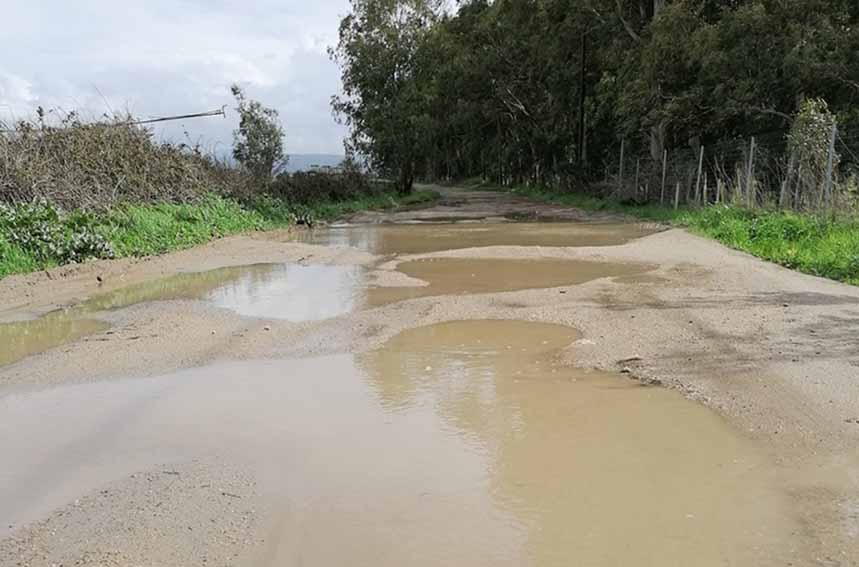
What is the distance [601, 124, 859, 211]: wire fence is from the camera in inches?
542

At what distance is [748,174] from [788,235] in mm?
4536

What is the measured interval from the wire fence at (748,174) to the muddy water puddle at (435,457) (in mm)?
9784

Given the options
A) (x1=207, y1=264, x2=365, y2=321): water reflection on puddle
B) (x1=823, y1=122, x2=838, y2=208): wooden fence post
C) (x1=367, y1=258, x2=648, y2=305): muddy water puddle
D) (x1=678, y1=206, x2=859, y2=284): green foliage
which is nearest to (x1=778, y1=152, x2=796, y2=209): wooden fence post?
(x1=678, y1=206, x2=859, y2=284): green foliage

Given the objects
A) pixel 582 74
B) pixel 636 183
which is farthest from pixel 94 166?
pixel 582 74

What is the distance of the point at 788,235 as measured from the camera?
1308 cm

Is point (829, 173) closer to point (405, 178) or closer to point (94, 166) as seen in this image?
point (94, 166)

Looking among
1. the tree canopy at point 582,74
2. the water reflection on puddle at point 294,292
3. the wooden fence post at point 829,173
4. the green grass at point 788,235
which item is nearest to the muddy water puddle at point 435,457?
the water reflection on puddle at point 294,292

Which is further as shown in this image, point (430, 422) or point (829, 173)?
point (829, 173)

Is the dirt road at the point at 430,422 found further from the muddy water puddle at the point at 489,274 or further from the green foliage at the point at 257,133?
the green foliage at the point at 257,133

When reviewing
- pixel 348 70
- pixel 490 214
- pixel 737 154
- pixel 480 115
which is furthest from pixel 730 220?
pixel 480 115

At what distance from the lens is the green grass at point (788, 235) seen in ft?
33.9

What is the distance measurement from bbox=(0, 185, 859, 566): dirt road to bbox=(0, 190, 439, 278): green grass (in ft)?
6.07

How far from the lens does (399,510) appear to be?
367 centimetres

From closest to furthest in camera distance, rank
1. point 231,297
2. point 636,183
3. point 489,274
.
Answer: point 231,297, point 489,274, point 636,183
